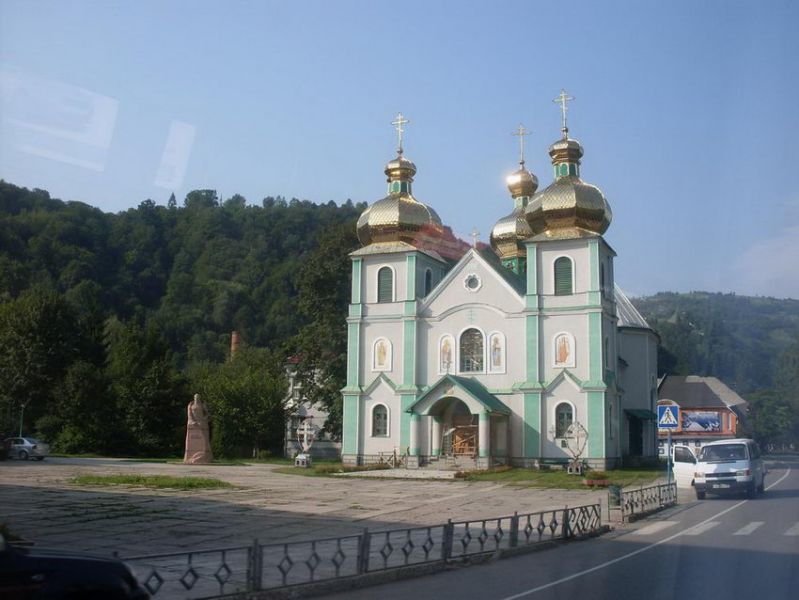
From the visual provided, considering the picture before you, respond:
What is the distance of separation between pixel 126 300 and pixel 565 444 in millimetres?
58307

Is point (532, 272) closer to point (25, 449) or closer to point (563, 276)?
point (563, 276)

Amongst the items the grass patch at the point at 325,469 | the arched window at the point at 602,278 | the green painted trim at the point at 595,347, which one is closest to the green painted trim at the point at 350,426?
the grass patch at the point at 325,469

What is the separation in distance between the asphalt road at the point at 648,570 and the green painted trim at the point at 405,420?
23.2m

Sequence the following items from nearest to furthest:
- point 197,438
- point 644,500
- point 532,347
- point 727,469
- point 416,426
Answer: point 644,500 < point 727,469 < point 532,347 < point 416,426 < point 197,438

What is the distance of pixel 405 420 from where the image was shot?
139 ft

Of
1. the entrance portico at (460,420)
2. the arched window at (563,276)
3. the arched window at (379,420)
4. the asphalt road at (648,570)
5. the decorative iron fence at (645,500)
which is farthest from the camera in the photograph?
the arched window at (379,420)

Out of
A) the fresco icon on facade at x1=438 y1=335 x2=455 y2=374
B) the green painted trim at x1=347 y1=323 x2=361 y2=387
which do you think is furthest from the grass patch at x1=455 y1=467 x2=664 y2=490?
the green painted trim at x1=347 y1=323 x2=361 y2=387

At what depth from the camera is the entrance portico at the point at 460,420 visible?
3912 cm

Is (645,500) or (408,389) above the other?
(408,389)

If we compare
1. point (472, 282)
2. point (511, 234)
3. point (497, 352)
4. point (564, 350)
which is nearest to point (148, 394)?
point (472, 282)

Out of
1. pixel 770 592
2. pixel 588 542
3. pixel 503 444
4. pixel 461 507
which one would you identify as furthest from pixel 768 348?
pixel 770 592

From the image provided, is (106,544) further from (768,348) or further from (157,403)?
(768,348)

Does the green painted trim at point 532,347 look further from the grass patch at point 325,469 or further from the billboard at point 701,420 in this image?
the billboard at point 701,420

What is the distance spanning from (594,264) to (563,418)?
7130 mm
